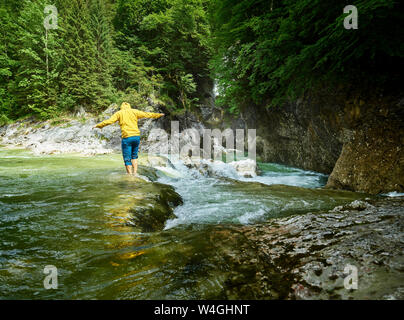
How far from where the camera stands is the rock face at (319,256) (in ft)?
3.88

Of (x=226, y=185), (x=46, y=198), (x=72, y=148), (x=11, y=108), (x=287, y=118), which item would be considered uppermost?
(x=11, y=108)

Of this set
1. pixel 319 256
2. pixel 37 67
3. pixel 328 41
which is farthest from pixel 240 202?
pixel 37 67

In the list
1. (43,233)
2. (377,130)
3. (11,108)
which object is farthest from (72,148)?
(377,130)

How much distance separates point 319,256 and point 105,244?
6.46 ft

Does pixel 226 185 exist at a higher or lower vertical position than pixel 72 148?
lower

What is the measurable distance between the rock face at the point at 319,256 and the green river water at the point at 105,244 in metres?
0.19

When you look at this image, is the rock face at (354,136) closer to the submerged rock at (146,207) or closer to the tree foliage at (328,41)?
the tree foliage at (328,41)

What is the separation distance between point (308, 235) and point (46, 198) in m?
4.02

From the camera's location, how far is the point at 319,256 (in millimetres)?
1531

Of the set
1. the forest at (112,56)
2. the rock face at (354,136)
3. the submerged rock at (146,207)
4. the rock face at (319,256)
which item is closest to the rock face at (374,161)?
the rock face at (354,136)

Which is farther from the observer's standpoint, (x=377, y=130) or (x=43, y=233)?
(x=377, y=130)

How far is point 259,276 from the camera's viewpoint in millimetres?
1435

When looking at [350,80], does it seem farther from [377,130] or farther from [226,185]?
[226,185]

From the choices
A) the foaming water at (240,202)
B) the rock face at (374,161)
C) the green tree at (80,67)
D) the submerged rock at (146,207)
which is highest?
the green tree at (80,67)
